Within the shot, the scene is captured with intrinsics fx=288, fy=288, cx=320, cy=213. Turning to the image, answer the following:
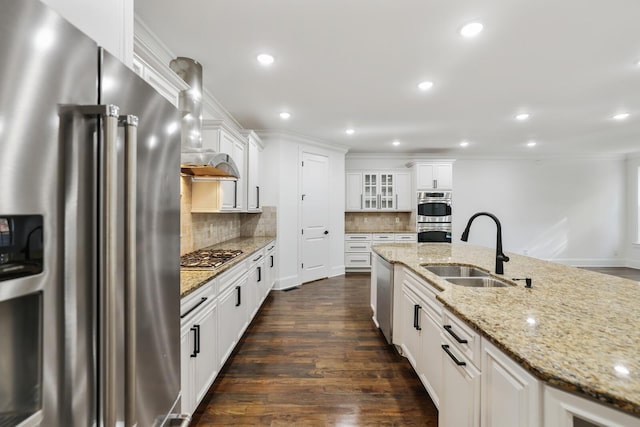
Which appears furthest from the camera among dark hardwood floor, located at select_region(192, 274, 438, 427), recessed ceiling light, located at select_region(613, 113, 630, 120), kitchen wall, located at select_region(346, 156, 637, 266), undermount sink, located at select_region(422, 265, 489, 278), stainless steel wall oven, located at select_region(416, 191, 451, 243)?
kitchen wall, located at select_region(346, 156, 637, 266)

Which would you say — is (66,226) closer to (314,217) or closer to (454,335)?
(454,335)

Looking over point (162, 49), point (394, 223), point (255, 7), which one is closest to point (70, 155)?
point (255, 7)

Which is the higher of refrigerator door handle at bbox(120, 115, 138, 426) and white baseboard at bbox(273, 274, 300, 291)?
refrigerator door handle at bbox(120, 115, 138, 426)

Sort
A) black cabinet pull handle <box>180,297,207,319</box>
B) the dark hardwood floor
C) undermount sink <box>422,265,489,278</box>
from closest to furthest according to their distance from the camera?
black cabinet pull handle <box>180,297,207,319</box>, the dark hardwood floor, undermount sink <box>422,265,489,278</box>

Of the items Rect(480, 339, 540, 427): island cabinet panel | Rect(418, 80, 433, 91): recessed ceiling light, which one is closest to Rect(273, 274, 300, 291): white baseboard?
Rect(418, 80, 433, 91): recessed ceiling light

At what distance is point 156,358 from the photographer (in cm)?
95

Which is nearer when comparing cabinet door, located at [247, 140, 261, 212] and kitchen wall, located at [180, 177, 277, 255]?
kitchen wall, located at [180, 177, 277, 255]

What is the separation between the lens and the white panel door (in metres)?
5.12

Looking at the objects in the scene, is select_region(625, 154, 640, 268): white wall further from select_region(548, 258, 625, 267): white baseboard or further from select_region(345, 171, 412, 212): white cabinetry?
select_region(345, 171, 412, 212): white cabinetry

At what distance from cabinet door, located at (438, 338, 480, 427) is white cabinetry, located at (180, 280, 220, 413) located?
1339mm

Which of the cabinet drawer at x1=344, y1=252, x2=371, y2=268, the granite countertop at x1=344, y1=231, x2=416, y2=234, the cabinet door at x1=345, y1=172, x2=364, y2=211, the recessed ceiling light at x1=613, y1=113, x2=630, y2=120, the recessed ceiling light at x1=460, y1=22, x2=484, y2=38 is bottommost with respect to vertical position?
the cabinet drawer at x1=344, y1=252, x2=371, y2=268

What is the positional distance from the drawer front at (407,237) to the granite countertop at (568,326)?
404cm

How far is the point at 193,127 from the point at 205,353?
172cm

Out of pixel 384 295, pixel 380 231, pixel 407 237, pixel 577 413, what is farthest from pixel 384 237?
pixel 577 413
